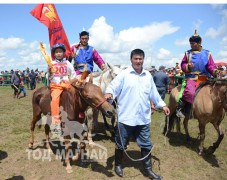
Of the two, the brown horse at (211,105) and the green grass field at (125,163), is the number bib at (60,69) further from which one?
the brown horse at (211,105)

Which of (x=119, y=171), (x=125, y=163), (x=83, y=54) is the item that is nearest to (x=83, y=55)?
(x=83, y=54)

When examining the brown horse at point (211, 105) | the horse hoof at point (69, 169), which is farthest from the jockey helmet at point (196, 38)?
the horse hoof at point (69, 169)

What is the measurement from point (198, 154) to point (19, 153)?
462cm

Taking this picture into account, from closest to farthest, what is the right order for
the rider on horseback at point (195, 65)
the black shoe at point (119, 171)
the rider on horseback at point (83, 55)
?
the black shoe at point (119, 171)
the rider on horseback at point (195, 65)
the rider on horseback at point (83, 55)

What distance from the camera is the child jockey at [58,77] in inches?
190

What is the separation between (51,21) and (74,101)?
375cm

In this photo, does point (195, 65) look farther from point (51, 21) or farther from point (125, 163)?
point (51, 21)

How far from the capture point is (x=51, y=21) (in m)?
7.13

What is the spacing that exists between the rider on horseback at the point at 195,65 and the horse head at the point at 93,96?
302 cm

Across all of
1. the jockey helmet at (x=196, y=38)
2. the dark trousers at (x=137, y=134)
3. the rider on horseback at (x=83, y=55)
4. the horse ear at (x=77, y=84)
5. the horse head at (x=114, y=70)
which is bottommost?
the dark trousers at (x=137, y=134)

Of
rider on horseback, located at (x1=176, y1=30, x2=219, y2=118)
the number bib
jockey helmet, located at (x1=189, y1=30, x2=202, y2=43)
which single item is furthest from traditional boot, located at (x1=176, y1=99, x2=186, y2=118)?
the number bib

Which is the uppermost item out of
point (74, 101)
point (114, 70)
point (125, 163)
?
point (114, 70)

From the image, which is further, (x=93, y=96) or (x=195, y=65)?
(x=195, y=65)

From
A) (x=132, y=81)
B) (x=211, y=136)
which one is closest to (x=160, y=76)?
(x=211, y=136)
